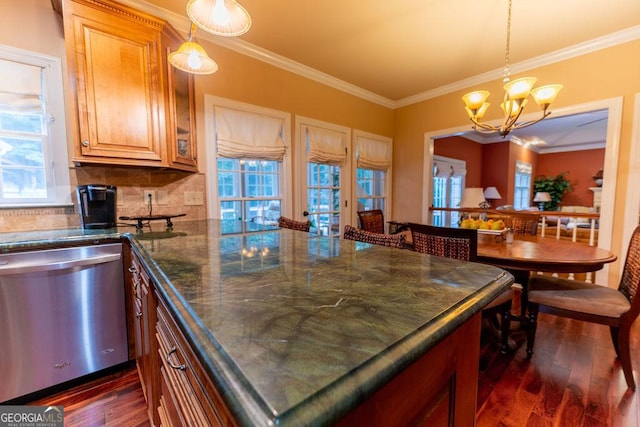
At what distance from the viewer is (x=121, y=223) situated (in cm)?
216

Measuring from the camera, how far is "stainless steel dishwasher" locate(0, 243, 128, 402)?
1404mm

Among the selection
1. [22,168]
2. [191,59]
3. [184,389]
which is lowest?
[184,389]

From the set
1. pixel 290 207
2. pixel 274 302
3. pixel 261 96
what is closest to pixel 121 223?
pixel 290 207

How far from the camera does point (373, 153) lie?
4.11 m

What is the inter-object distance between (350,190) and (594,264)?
2605 millimetres

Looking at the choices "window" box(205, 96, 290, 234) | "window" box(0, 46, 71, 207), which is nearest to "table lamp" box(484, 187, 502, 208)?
"window" box(205, 96, 290, 234)

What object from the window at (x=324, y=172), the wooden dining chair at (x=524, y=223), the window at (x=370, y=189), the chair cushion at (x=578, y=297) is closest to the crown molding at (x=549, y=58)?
the window at (x=370, y=189)

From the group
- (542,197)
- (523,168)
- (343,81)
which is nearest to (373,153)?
(343,81)

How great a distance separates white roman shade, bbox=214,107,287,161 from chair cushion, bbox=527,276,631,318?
2.65m

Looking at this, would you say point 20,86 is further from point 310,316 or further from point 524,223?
point 524,223

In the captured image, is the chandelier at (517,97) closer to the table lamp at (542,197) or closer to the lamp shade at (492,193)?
the lamp shade at (492,193)

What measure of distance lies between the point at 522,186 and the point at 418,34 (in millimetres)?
6627

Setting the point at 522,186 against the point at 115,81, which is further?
the point at 522,186

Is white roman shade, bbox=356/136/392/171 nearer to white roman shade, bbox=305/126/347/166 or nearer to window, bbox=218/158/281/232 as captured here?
white roman shade, bbox=305/126/347/166
